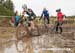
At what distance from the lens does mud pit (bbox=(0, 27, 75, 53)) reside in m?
18.0

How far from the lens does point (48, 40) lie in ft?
69.8

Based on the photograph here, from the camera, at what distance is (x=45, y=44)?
65.9 ft

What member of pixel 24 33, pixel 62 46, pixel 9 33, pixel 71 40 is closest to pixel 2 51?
pixel 24 33

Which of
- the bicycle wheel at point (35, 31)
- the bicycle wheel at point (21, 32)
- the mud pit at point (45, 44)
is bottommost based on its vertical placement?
the mud pit at point (45, 44)

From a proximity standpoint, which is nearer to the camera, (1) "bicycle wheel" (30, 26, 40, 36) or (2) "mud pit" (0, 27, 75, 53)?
(2) "mud pit" (0, 27, 75, 53)

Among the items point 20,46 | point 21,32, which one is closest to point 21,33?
point 21,32

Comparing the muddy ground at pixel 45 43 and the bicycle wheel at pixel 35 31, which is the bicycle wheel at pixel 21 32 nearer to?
the muddy ground at pixel 45 43

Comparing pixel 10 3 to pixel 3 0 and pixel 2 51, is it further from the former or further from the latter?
pixel 2 51

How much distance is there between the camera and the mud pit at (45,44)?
18047mm

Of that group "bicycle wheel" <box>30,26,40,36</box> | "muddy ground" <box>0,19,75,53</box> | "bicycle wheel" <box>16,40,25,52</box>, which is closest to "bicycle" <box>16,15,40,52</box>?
"bicycle wheel" <box>16,40,25,52</box>

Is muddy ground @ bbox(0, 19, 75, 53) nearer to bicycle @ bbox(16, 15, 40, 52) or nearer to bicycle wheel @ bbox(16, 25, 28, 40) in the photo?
bicycle @ bbox(16, 15, 40, 52)

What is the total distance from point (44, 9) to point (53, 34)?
1629mm

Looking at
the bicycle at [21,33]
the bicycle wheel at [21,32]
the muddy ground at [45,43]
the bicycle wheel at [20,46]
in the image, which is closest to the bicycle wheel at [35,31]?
the muddy ground at [45,43]

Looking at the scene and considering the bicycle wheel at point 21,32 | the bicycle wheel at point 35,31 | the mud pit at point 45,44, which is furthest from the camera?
the bicycle wheel at point 35,31
